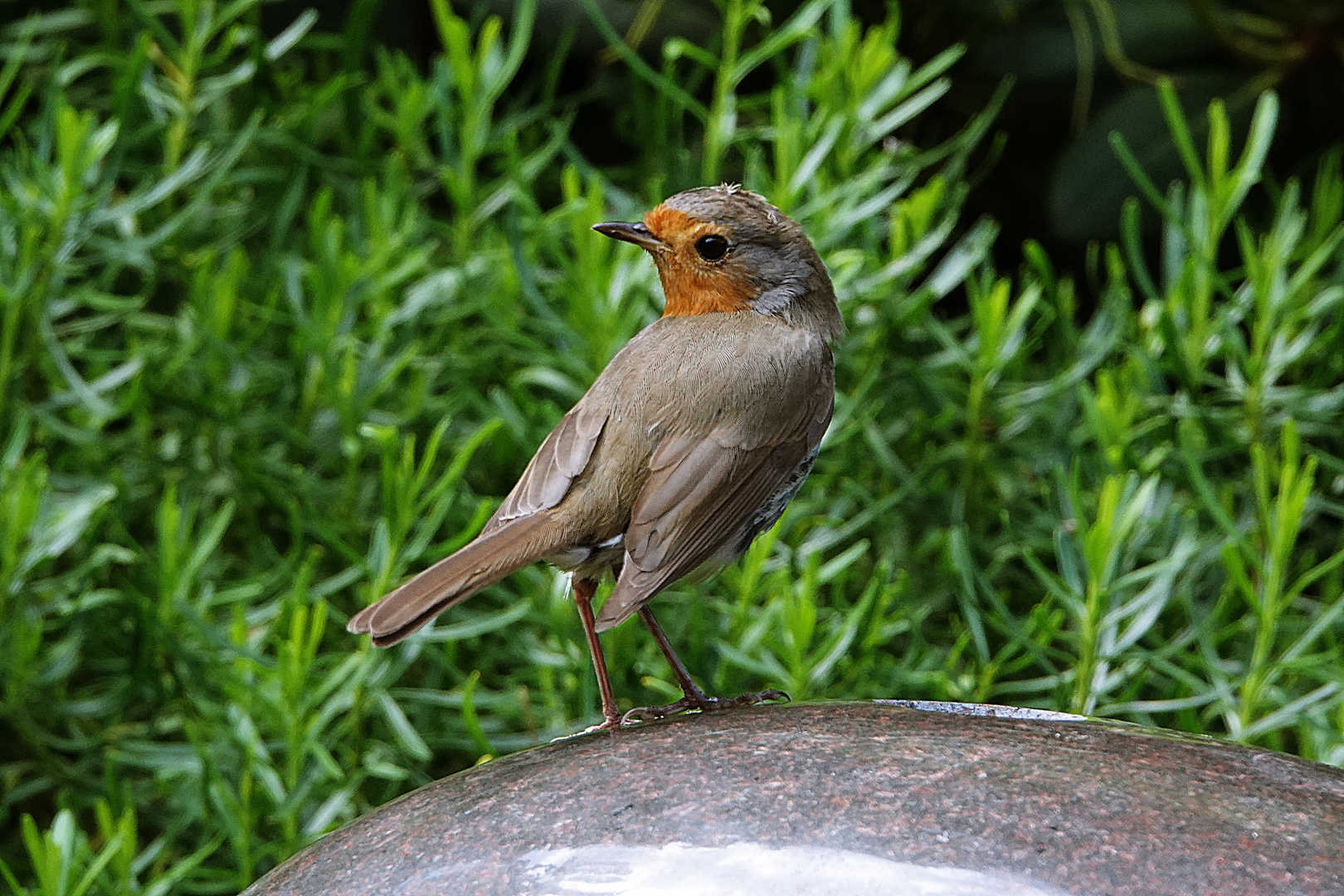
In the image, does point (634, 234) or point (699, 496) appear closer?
point (699, 496)

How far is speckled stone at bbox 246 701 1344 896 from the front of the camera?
1724mm

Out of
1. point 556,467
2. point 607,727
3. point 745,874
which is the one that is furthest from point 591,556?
point 745,874

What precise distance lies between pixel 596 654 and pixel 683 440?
342 mm

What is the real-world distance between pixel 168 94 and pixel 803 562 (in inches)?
73.0

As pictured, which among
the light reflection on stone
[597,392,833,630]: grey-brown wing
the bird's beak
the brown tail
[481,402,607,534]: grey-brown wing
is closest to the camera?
the light reflection on stone

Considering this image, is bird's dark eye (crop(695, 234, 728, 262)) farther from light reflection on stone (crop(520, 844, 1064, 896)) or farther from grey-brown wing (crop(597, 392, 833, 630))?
light reflection on stone (crop(520, 844, 1064, 896))

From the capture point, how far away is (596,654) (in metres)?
2.29

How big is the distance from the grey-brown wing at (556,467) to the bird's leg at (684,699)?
235 millimetres

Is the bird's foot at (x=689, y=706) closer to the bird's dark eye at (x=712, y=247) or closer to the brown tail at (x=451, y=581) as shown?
the brown tail at (x=451, y=581)

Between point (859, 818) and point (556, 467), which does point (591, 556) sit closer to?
point (556, 467)

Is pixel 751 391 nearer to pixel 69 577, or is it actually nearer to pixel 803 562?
pixel 803 562

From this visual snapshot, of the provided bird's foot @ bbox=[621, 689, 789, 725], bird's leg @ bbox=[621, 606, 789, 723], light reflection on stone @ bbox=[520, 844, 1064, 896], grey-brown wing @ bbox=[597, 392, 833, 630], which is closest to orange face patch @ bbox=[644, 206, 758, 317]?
grey-brown wing @ bbox=[597, 392, 833, 630]

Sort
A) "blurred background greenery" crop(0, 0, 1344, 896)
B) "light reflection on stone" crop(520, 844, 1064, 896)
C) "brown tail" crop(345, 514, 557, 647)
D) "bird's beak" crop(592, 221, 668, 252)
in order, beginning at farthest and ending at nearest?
"blurred background greenery" crop(0, 0, 1344, 896) < "bird's beak" crop(592, 221, 668, 252) < "brown tail" crop(345, 514, 557, 647) < "light reflection on stone" crop(520, 844, 1064, 896)

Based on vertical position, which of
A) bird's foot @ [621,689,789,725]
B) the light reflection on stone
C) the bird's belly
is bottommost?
bird's foot @ [621,689,789,725]
